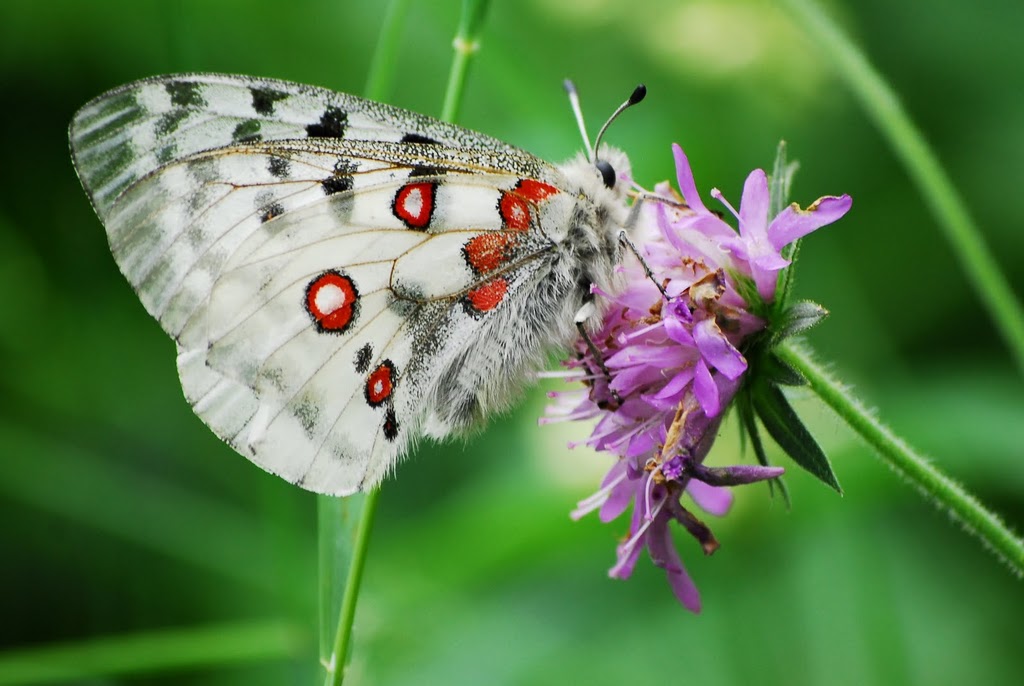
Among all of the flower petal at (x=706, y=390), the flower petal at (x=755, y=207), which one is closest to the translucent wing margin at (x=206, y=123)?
the flower petal at (x=755, y=207)

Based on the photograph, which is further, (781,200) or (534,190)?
(534,190)

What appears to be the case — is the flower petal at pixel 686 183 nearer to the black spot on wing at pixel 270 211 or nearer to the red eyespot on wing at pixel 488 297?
the red eyespot on wing at pixel 488 297

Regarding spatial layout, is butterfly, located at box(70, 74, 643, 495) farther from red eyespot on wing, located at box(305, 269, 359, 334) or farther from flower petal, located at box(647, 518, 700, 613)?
flower petal, located at box(647, 518, 700, 613)

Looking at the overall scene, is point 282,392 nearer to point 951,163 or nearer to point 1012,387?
point 1012,387

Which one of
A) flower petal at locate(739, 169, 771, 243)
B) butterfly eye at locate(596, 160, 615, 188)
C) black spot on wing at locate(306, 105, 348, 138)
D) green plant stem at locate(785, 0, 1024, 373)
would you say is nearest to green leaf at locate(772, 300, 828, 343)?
flower petal at locate(739, 169, 771, 243)

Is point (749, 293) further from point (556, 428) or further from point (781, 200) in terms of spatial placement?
point (556, 428)

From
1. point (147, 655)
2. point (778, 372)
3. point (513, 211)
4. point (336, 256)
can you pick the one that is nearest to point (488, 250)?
point (513, 211)
